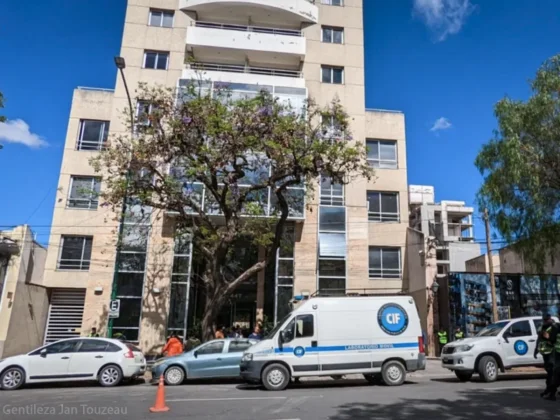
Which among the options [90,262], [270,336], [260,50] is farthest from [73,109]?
[270,336]

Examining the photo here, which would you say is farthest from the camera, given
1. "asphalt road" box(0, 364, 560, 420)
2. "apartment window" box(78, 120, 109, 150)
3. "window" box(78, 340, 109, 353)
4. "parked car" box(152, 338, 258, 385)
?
"apartment window" box(78, 120, 109, 150)

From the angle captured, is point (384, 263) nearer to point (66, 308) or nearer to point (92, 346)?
point (92, 346)

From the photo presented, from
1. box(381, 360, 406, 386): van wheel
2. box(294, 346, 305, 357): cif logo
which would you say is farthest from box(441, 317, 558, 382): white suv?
box(294, 346, 305, 357): cif logo

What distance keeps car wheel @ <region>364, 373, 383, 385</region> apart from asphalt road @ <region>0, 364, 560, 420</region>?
31cm

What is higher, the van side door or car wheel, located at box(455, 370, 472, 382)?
the van side door

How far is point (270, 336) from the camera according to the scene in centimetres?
1154

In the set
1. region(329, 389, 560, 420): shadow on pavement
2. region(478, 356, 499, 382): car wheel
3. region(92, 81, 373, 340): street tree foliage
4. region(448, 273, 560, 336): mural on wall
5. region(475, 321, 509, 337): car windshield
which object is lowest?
region(329, 389, 560, 420): shadow on pavement

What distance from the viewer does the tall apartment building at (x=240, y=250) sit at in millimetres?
21203

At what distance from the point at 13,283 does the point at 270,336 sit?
1391cm

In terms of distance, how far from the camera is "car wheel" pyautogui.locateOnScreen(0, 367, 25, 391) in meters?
11.8

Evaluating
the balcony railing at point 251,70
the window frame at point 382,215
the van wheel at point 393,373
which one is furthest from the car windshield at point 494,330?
the balcony railing at point 251,70

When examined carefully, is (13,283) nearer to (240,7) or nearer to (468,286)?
(240,7)

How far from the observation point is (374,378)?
41.2 ft

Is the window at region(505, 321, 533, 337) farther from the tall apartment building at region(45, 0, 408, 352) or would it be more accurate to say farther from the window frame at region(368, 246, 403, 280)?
the window frame at region(368, 246, 403, 280)
